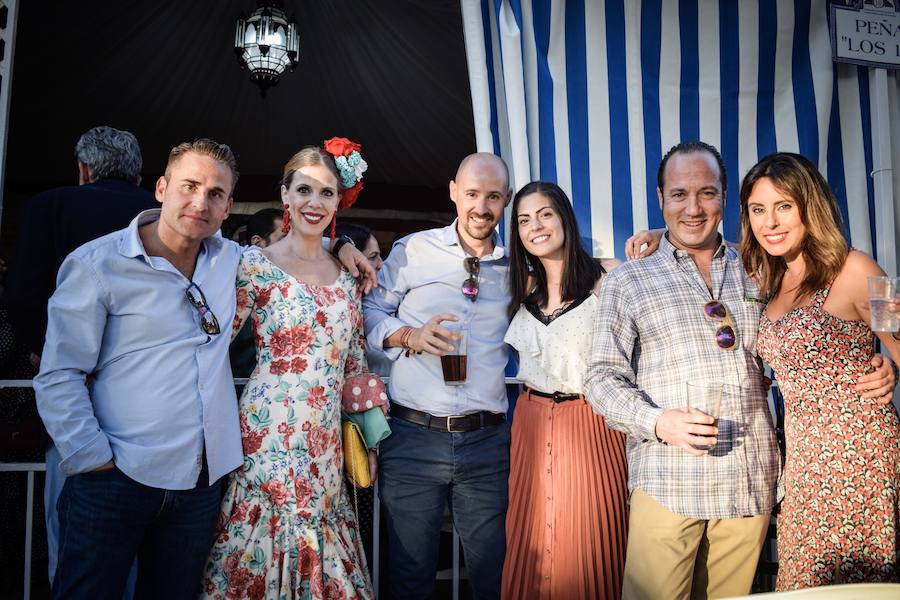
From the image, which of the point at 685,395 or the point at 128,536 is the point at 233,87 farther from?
the point at 685,395

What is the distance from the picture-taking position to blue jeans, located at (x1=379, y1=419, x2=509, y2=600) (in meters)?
2.68

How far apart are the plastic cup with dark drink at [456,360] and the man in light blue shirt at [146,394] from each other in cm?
76

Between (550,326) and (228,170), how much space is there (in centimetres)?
132

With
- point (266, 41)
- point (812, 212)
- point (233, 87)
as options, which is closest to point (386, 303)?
point (812, 212)

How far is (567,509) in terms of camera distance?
2541mm

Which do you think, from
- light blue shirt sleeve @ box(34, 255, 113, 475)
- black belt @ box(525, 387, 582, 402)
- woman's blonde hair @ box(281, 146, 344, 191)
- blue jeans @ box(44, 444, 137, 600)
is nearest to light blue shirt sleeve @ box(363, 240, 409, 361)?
woman's blonde hair @ box(281, 146, 344, 191)

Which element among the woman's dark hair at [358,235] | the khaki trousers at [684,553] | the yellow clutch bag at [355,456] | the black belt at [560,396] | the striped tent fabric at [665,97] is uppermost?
the striped tent fabric at [665,97]

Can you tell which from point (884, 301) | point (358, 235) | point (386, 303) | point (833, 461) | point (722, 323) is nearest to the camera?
point (884, 301)

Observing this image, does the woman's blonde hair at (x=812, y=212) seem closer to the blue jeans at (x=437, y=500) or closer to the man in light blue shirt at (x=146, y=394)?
the blue jeans at (x=437, y=500)

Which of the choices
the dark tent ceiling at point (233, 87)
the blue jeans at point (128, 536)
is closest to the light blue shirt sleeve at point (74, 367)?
the blue jeans at point (128, 536)

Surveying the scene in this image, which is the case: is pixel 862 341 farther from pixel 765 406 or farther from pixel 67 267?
pixel 67 267

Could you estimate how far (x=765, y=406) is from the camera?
2383 mm

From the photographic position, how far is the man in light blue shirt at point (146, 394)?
2061 millimetres

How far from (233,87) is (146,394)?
4978 mm
